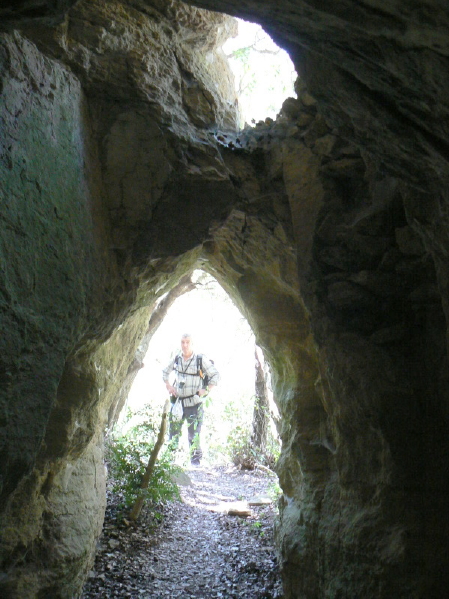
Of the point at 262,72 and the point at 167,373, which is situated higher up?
the point at 262,72

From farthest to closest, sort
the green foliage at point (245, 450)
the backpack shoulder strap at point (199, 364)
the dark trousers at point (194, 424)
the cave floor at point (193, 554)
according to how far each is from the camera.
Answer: the green foliage at point (245, 450)
the backpack shoulder strap at point (199, 364)
the dark trousers at point (194, 424)
the cave floor at point (193, 554)

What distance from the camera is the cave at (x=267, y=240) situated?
237 centimetres

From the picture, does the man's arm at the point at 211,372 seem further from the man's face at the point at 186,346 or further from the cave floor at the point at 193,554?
the cave floor at the point at 193,554

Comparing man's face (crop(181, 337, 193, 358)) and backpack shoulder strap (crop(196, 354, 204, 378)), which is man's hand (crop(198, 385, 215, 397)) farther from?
man's face (crop(181, 337, 193, 358))

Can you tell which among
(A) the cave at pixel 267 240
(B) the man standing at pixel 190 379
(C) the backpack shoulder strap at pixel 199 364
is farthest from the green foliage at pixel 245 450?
(A) the cave at pixel 267 240

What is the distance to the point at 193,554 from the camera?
5.43 meters

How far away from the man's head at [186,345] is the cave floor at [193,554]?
252 centimetres

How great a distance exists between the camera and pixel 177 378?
28.6ft

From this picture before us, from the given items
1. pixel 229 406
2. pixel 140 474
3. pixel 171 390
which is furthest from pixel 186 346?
pixel 140 474

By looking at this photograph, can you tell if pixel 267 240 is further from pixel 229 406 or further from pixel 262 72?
pixel 229 406

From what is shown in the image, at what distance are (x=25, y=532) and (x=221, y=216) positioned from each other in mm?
3015

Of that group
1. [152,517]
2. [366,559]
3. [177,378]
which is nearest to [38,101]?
[366,559]

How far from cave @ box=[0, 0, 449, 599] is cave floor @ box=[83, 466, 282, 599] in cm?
51

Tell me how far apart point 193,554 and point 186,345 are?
13.3 feet
